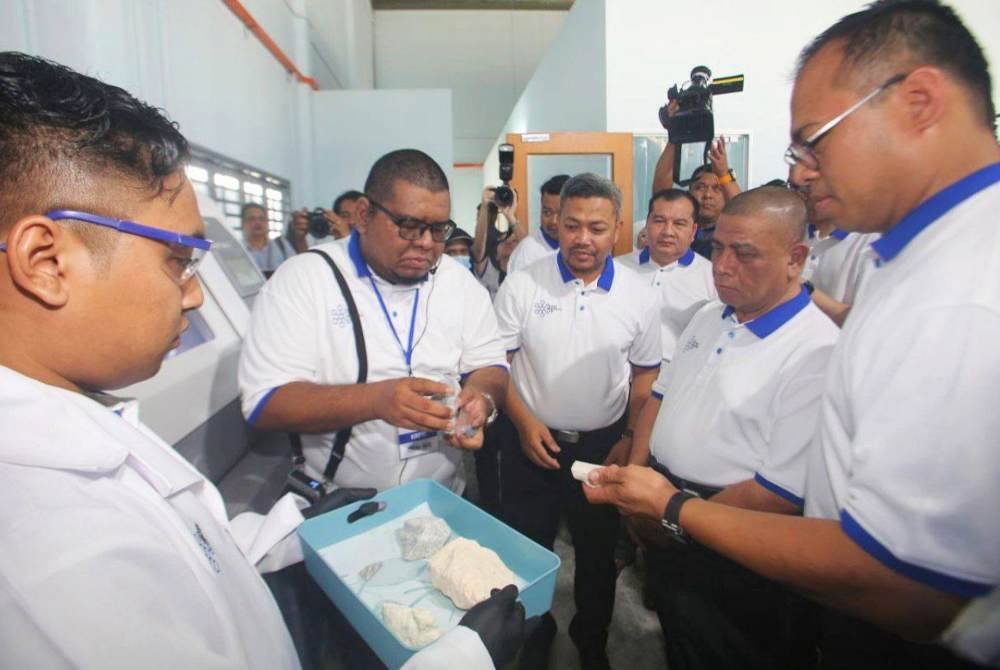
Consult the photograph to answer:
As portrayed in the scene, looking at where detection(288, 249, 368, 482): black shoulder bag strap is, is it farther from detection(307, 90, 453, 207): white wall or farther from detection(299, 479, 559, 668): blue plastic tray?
detection(307, 90, 453, 207): white wall

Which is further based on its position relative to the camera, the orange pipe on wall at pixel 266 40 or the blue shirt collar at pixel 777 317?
the orange pipe on wall at pixel 266 40

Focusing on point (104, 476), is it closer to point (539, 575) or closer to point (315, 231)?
point (539, 575)

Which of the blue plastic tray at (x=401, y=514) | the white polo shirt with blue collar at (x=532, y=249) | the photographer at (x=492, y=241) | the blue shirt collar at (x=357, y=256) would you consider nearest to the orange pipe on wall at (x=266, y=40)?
the photographer at (x=492, y=241)

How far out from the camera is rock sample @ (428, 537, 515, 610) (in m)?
1.00

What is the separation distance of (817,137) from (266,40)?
6088 millimetres

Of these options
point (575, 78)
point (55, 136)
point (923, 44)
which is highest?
point (575, 78)

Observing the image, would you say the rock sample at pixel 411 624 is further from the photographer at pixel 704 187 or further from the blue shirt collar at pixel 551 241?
the photographer at pixel 704 187

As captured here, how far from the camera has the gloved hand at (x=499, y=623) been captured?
83 centimetres

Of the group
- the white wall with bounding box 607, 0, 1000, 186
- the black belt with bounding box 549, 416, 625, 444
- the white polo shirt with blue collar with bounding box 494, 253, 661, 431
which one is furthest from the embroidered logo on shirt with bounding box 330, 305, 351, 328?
the white wall with bounding box 607, 0, 1000, 186

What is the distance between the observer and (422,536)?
1190 mm

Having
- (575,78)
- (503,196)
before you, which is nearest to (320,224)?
(503,196)

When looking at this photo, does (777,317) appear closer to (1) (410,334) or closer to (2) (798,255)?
(2) (798,255)

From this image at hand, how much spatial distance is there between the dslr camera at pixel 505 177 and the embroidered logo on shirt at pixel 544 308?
5.82 feet

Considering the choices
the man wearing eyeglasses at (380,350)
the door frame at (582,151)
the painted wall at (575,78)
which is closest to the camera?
the man wearing eyeglasses at (380,350)
